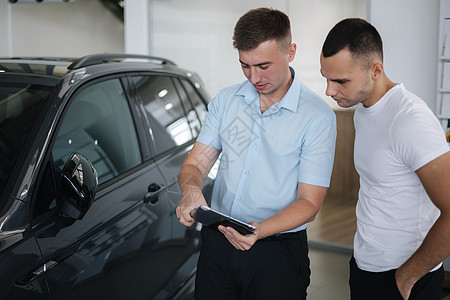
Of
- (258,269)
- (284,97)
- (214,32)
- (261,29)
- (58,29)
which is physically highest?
(58,29)

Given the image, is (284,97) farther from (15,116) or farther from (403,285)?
(15,116)

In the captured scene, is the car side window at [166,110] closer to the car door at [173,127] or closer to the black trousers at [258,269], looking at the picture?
the car door at [173,127]

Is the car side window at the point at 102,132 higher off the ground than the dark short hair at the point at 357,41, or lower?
lower

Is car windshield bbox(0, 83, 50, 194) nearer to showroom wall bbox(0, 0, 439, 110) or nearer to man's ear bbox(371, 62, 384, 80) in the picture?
man's ear bbox(371, 62, 384, 80)

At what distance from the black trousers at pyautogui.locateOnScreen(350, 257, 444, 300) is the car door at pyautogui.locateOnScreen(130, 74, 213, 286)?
99 cm

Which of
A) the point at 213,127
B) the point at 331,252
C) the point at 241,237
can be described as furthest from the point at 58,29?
the point at 241,237

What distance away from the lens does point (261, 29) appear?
1606 mm

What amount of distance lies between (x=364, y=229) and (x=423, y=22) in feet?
8.29

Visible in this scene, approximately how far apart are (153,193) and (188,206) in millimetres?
591

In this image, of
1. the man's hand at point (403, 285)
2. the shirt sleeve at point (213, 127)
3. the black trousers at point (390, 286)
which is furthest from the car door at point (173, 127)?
the man's hand at point (403, 285)

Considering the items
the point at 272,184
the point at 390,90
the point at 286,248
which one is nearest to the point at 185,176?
the point at 272,184

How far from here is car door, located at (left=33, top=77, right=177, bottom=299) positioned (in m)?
→ 1.68

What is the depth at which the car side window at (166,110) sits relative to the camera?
246cm

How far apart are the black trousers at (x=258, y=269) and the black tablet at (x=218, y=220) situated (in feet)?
0.66
